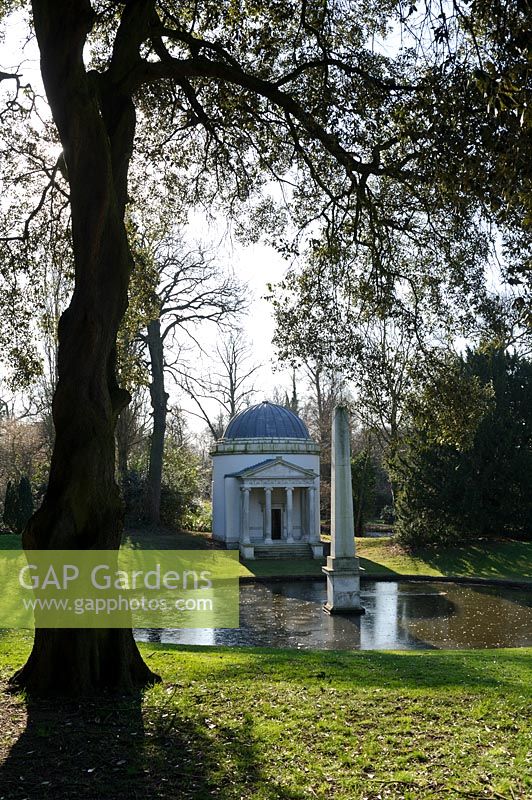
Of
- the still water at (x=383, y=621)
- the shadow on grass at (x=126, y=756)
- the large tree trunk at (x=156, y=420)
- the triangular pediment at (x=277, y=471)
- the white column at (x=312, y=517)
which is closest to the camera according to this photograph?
the shadow on grass at (x=126, y=756)

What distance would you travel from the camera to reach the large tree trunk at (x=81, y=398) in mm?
7008

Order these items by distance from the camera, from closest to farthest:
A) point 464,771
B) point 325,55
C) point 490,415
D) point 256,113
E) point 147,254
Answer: point 464,771, point 325,55, point 256,113, point 147,254, point 490,415

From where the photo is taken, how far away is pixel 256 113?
10.8 meters

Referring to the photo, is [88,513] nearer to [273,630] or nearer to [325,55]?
[325,55]

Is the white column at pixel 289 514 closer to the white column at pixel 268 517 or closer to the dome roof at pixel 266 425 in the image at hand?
the white column at pixel 268 517

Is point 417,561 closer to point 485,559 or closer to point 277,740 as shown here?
point 485,559

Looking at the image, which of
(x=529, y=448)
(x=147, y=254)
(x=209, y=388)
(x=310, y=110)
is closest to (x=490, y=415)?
(x=529, y=448)

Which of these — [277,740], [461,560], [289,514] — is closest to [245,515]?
[289,514]

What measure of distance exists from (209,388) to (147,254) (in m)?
22.1

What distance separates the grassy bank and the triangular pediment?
3.71 metres

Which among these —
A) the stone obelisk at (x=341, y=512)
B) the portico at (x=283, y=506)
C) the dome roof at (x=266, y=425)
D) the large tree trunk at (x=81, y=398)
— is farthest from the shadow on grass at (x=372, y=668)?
the dome roof at (x=266, y=425)

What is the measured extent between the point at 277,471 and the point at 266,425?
2.85 metres

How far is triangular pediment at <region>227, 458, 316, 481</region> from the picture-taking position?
106 feet

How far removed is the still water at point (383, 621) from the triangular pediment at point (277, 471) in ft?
31.8
